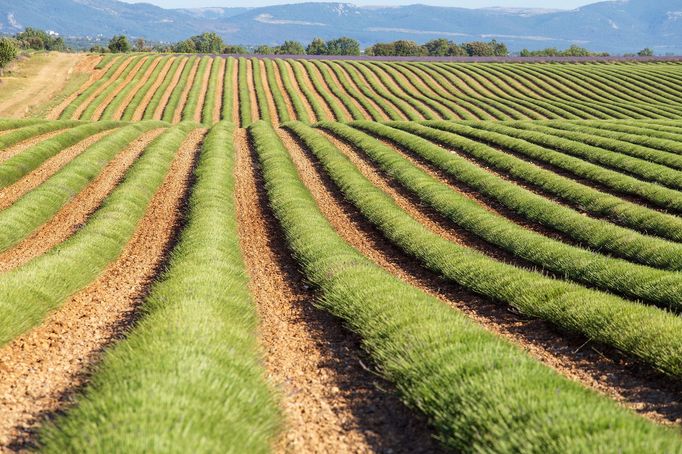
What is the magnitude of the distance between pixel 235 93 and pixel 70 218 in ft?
162

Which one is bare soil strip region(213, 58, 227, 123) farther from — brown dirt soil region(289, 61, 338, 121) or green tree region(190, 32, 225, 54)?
green tree region(190, 32, 225, 54)

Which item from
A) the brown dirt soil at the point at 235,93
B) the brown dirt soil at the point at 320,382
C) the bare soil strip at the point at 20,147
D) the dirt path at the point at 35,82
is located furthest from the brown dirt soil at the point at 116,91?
the brown dirt soil at the point at 320,382

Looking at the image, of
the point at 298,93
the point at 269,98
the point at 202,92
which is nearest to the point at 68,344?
the point at 269,98

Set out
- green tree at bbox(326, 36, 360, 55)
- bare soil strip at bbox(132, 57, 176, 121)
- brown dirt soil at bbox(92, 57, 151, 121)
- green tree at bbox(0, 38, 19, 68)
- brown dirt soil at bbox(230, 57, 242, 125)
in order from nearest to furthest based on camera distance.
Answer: brown dirt soil at bbox(92, 57, 151, 121) < bare soil strip at bbox(132, 57, 176, 121) < brown dirt soil at bbox(230, 57, 242, 125) < green tree at bbox(0, 38, 19, 68) < green tree at bbox(326, 36, 360, 55)

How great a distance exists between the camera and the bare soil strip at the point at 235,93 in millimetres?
53572

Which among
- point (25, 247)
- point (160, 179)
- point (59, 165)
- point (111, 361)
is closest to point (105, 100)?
point (59, 165)

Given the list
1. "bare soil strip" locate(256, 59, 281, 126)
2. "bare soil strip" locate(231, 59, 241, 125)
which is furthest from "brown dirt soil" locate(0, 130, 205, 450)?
"bare soil strip" locate(231, 59, 241, 125)

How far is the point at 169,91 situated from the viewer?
6378 cm

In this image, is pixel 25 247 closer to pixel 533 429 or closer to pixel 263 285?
pixel 263 285

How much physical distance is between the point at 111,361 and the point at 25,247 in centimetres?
1002

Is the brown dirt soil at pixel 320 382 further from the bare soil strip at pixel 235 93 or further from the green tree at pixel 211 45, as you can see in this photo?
the green tree at pixel 211 45

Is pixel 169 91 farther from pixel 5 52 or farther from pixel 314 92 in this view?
pixel 5 52

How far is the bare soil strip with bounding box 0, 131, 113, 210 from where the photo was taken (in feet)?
63.3

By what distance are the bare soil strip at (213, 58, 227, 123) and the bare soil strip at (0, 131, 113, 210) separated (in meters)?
25.2
